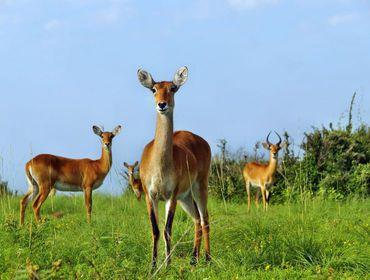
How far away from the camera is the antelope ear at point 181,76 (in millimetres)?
8180

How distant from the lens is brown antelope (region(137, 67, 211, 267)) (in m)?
7.57

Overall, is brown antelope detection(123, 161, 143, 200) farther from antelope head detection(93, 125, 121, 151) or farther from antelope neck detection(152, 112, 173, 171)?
antelope neck detection(152, 112, 173, 171)

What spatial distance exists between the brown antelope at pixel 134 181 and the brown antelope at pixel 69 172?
2361mm

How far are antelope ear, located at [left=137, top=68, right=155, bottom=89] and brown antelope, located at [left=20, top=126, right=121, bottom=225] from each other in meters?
7.51

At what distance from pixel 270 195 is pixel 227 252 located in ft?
34.8

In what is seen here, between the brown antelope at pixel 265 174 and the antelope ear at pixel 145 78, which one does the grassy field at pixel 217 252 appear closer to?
the antelope ear at pixel 145 78

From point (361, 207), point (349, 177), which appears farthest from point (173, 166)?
point (349, 177)

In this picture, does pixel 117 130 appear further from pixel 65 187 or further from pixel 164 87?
pixel 164 87

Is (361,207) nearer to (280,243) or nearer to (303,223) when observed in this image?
(303,223)

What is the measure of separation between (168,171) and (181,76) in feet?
4.47

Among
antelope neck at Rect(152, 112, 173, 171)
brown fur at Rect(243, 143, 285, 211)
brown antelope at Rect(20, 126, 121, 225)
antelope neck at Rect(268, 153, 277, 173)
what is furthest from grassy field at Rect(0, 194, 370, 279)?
antelope neck at Rect(268, 153, 277, 173)

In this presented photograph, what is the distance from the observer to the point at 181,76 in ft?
27.1

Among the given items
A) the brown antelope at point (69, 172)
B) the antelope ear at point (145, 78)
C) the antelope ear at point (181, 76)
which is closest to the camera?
the antelope ear at point (145, 78)

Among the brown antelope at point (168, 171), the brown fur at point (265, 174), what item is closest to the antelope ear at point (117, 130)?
the brown fur at point (265, 174)
